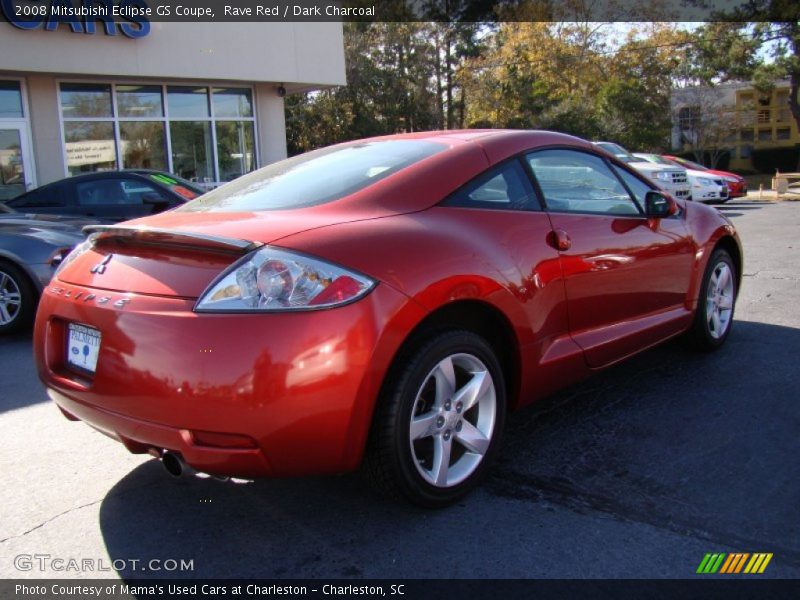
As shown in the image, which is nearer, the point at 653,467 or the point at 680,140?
the point at 653,467

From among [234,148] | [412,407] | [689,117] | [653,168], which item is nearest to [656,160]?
[653,168]

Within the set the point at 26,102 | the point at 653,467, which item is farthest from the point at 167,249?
the point at 26,102

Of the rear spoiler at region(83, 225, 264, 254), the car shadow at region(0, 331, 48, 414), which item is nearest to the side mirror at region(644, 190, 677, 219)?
the rear spoiler at region(83, 225, 264, 254)

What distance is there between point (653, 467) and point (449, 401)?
1076 mm

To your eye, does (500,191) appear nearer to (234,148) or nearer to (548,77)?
(234,148)

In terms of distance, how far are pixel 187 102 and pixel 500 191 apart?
50.3 ft

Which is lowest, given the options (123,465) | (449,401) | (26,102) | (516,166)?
(123,465)

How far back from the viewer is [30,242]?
6.50 meters

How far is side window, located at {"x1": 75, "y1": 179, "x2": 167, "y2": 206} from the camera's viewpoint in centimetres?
914

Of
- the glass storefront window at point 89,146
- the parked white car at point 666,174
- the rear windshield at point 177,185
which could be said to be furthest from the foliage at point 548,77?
the rear windshield at point 177,185

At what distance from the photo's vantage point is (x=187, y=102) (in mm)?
17234

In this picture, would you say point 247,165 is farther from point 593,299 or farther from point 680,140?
point 680,140

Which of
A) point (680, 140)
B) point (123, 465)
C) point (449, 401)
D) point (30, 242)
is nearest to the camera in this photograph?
point (449, 401)

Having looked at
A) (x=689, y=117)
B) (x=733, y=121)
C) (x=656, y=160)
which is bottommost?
(x=656, y=160)
